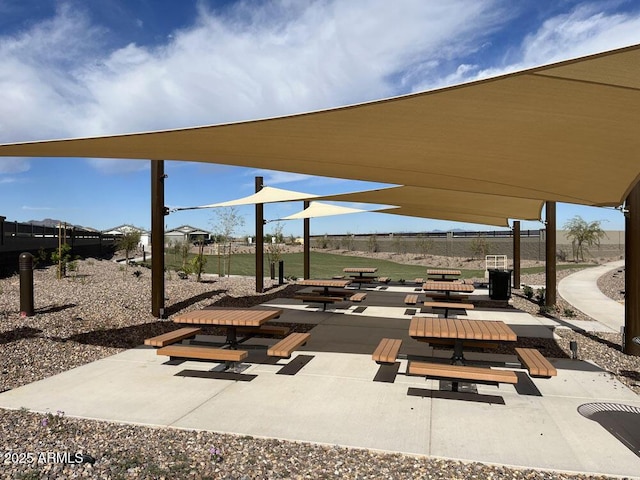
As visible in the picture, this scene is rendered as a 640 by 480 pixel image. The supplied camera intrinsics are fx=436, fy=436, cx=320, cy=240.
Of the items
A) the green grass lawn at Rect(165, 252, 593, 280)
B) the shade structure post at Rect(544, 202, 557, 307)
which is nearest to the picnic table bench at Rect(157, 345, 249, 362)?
the shade structure post at Rect(544, 202, 557, 307)

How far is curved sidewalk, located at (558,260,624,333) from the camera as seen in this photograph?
27.4 feet

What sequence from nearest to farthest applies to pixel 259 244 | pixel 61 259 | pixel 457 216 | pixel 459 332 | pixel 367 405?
1. pixel 367 405
2. pixel 459 332
3. pixel 259 244
4. pixel 61 259
5. pixel 457 216

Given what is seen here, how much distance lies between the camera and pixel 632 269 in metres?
5.45

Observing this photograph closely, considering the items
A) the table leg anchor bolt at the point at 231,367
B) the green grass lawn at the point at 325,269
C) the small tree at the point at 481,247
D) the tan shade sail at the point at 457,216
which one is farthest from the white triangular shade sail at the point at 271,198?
the small tree at the point at 481,247

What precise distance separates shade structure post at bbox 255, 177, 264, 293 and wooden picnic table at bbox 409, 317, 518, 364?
7.12 m

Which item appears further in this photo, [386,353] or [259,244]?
[259,244]

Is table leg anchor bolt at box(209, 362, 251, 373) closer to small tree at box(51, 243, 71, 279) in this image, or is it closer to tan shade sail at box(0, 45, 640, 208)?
tan shade sail at box(0, 45, 640, 208)

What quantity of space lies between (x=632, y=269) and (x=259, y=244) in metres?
8.40

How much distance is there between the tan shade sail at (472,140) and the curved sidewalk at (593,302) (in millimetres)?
3796

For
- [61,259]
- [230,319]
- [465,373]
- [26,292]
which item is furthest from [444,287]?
[61,259]

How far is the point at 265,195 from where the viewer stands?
10.2m

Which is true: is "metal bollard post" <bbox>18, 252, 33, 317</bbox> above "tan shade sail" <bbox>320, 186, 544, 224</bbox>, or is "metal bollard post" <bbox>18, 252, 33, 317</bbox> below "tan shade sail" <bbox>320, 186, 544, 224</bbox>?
below

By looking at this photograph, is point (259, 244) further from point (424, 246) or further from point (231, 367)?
point (424, 246)

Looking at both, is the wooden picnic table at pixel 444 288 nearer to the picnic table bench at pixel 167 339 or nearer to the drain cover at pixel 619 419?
the drain cover at pixel 619 419
